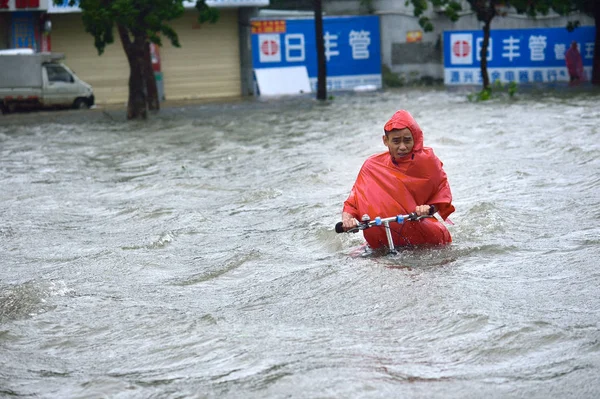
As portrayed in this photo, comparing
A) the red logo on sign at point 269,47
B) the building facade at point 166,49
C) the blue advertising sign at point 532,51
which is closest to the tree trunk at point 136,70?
the building facade at point 166,49

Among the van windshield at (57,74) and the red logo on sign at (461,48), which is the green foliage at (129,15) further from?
the red logo on sign at (461,48)

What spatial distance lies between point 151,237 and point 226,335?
11.7 ft

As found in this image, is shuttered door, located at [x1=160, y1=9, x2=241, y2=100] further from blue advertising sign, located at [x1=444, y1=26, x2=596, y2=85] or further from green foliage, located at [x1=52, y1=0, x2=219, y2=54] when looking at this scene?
green foliage, located at [x1=52, y1=0, x2=219, y2=54]

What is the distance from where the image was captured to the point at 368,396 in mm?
4867

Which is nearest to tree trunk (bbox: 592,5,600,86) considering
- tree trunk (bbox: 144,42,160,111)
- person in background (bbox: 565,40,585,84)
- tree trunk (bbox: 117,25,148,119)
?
person in background (bbox: 565,40,585,84)

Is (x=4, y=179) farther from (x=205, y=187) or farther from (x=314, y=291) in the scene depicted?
(x=314, y=291)

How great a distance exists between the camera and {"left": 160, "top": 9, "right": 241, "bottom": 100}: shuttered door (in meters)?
31.2

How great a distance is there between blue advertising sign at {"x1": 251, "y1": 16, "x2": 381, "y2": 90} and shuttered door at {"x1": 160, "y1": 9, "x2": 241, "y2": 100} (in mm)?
1021

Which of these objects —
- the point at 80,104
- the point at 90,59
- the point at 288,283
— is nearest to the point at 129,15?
the point at 80,104

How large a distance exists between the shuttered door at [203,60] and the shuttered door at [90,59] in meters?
1.36

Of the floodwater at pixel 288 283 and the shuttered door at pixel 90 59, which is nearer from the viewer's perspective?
the floodwater at pixel 288 283

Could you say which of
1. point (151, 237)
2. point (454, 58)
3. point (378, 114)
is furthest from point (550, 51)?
point (151, 237)

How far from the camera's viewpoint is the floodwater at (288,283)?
17.2ft

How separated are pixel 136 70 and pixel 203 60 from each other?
9.61 metres
